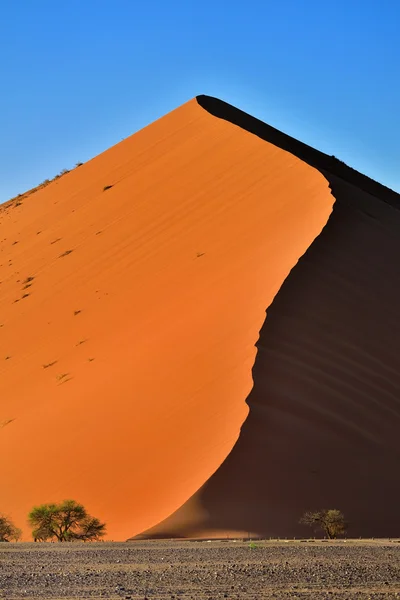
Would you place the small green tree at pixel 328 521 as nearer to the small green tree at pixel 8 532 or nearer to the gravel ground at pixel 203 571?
the gravel ground at pixel 203 571

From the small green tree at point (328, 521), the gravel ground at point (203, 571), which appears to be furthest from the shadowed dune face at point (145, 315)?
the gravel ground at point (203, 571)

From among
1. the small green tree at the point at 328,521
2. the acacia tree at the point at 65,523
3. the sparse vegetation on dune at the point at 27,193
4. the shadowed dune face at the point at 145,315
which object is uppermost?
the sparse vegetation on dune at the point at 27,193

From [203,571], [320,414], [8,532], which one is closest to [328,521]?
[320,414]

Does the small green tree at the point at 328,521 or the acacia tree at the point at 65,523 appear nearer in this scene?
the small green tree at the point at 328,521

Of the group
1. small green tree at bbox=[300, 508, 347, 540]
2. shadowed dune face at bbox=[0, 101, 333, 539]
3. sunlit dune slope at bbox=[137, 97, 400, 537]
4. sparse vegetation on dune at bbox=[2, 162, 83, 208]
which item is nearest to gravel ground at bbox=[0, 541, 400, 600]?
small green tree at bbox=[300, 508, 347, 540]

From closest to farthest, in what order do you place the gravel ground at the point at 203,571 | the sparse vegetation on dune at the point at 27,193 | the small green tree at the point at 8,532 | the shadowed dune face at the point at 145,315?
the gravel ground at the point at 203,571, the small green tree at the point at 8,532, the shadowed dune face at the point at 145,315, the sparse vegetation on dune at the point at 27,193

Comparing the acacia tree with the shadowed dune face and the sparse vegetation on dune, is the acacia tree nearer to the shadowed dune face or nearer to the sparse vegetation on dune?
the shadowed dune face

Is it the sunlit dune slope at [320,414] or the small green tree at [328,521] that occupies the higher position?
the sunlit dune slope at [320,414]
